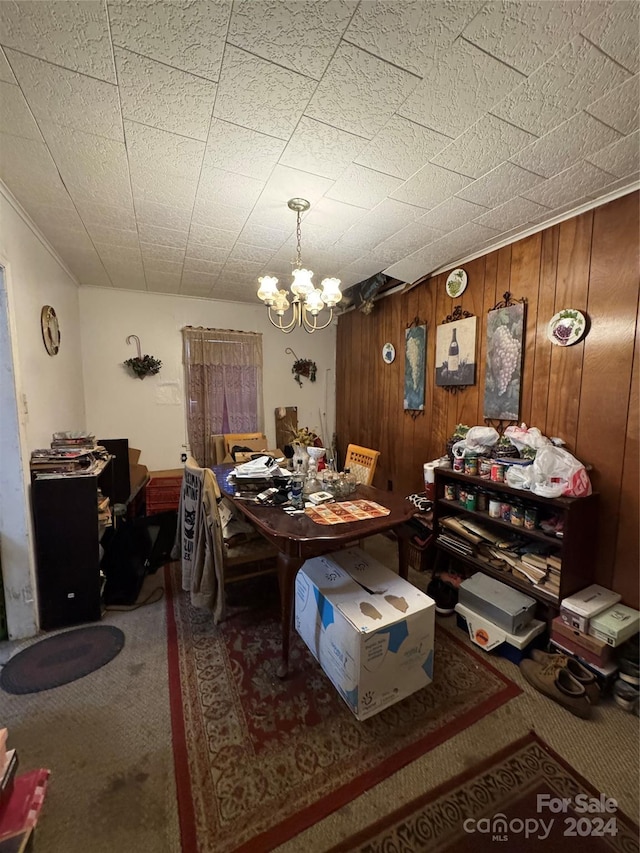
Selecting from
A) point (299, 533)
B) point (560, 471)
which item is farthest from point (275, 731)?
point (560, 471)

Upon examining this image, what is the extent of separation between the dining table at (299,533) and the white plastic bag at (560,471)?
0.74 m

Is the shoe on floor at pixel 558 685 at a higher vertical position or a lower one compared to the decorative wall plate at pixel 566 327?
lower

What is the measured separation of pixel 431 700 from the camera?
1574mm

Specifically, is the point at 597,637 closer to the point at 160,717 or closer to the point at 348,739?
the point at 348,739

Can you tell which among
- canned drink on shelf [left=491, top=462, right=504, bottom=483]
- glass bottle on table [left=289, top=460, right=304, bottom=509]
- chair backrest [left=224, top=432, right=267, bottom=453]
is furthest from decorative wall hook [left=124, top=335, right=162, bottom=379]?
canned drink on shelf [left=491, top=462, right=504, bottom=483]

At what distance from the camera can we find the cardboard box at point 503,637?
1788 mm

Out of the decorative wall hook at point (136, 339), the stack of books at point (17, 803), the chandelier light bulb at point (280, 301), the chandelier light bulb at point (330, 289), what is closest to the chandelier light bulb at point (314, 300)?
the chandelier light bulb at point (330, 289)

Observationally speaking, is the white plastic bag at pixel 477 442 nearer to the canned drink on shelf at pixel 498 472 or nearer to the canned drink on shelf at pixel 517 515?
the canned drink on shelf at pixel 498 472

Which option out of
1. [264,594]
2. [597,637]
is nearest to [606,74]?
[597,637]

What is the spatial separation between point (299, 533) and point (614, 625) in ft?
5.23

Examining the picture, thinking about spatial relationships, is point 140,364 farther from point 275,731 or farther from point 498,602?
point 498,602

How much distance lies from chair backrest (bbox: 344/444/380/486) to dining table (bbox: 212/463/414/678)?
0.74 metres

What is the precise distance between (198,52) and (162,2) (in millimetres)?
149

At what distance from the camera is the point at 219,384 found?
400 centimetres
